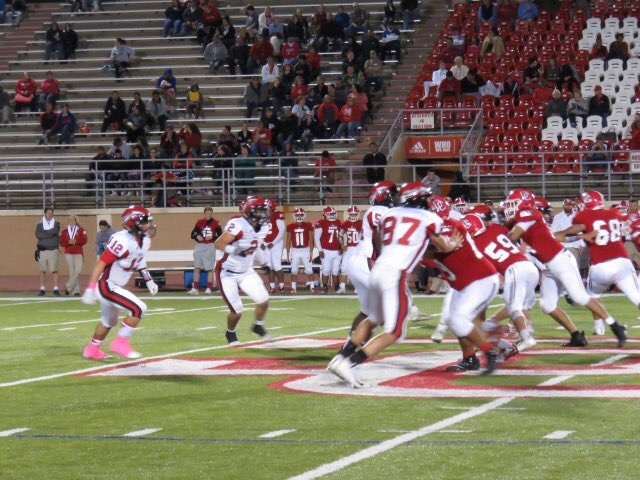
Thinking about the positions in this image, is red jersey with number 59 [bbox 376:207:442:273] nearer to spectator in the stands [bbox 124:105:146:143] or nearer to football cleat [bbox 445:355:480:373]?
football cleat [bbox 445:355:480:373]

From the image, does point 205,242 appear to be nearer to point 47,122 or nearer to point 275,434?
point 47,122

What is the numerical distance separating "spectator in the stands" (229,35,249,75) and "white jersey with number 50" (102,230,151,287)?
1944 centimetres

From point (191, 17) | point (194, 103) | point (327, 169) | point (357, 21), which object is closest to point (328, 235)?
point (327, 169)

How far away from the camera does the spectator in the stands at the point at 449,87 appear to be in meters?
28.8

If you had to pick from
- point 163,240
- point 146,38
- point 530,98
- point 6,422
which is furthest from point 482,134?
point 6,422

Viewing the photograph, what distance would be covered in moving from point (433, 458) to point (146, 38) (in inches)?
1110

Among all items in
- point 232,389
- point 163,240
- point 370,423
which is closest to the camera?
point 370,423

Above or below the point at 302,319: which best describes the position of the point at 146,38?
above

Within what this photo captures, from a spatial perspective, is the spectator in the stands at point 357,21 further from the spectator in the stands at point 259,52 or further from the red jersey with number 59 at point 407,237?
the red jersey with number 59 at point 407,237

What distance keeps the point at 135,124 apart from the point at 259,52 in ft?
12.2

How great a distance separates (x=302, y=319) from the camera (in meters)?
18.0

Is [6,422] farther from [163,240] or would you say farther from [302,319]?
[163,240]

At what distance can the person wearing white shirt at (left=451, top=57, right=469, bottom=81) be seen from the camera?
95.2ft

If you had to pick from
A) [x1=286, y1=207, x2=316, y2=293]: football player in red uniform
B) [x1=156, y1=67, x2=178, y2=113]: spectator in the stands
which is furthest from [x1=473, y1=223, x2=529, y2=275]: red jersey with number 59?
[x1=156, y1=67, x2=178, y2=113]: spectator in the stands
